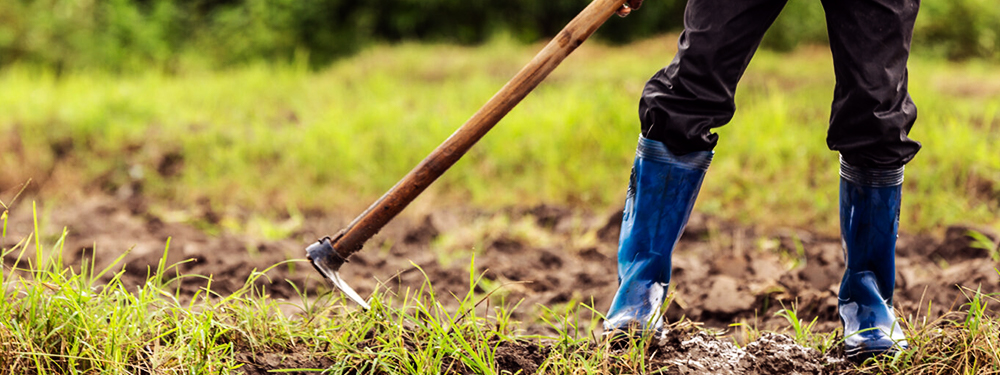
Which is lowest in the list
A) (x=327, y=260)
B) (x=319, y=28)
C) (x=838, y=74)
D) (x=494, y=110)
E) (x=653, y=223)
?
(x=319, y=28)

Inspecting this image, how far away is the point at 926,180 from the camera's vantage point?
165 inches

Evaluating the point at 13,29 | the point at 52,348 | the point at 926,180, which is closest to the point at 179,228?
the point at 52,348

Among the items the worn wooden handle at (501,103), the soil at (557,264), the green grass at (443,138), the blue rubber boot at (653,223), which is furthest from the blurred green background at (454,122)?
the worn wooden handle at (501,103)

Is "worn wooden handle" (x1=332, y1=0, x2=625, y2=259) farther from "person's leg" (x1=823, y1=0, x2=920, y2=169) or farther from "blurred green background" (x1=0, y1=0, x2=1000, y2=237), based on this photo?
"blurred green background" (x1=0, y1=0, x2=1000, y2=237)

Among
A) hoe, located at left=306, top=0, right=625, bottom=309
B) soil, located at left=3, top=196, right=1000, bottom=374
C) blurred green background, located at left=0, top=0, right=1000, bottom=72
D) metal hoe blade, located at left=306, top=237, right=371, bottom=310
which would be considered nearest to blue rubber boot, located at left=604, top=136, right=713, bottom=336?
soil, located at left=3, top=196, right=1000, bottom=374

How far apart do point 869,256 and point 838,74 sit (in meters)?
0.48

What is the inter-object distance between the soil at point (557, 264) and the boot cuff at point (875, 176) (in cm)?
30

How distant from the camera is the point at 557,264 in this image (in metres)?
3.65

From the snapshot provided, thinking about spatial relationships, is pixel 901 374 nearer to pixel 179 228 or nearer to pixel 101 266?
pixel 101 266

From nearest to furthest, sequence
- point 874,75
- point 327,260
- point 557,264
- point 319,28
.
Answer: point 874,75 → point 327,260 → point 557,264 → point 319,28

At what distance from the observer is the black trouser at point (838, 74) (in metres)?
1.82

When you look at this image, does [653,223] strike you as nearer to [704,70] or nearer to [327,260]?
[704,70]

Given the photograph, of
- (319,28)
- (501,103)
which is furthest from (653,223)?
(319,28)

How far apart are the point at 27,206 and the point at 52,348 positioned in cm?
353
